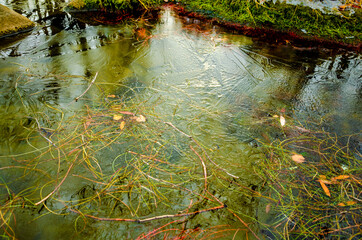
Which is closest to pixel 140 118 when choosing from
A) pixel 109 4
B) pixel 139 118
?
pixel 139 118

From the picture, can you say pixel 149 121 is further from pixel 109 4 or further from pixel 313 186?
pixel 109 4

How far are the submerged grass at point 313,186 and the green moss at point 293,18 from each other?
2849 mm

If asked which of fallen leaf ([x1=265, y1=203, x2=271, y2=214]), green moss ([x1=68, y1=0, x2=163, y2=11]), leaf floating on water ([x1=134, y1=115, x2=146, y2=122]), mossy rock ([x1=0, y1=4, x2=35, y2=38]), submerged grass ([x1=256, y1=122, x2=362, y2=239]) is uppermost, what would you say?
green moss ([x1=68, y1=0, x2=163, y2=11])

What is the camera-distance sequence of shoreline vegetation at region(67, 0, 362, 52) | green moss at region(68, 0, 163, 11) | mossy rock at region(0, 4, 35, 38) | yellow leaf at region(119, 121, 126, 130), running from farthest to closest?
green moss at region(68, 0, 163, 11) → shoreline vegetation at region(67, 0, 362, 52) → mossy rock at region(0, 4, 35, 38) → yellow leaf at region(119, 121, 126, 130)

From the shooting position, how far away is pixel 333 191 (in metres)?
1.99

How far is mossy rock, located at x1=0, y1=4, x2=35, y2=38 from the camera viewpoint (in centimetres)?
415

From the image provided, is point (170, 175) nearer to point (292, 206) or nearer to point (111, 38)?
point (292, 206)

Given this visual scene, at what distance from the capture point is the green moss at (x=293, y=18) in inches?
170

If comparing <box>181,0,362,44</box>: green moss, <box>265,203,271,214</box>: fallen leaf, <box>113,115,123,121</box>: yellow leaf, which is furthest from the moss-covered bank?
<box>265,203,271,214</box>: fallen leaf

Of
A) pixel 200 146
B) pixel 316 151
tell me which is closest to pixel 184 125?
pixel 200 146

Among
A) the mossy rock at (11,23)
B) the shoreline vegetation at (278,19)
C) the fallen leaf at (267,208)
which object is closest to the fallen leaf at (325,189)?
the fallen leaf at (267,208)

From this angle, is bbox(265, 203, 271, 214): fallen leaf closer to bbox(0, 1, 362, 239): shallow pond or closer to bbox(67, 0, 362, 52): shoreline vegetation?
bbox(0, 1, 362, 239): shallow pond

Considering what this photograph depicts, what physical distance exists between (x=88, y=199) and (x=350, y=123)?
119 inches

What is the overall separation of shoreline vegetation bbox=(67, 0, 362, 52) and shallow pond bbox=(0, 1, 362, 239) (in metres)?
0.39
